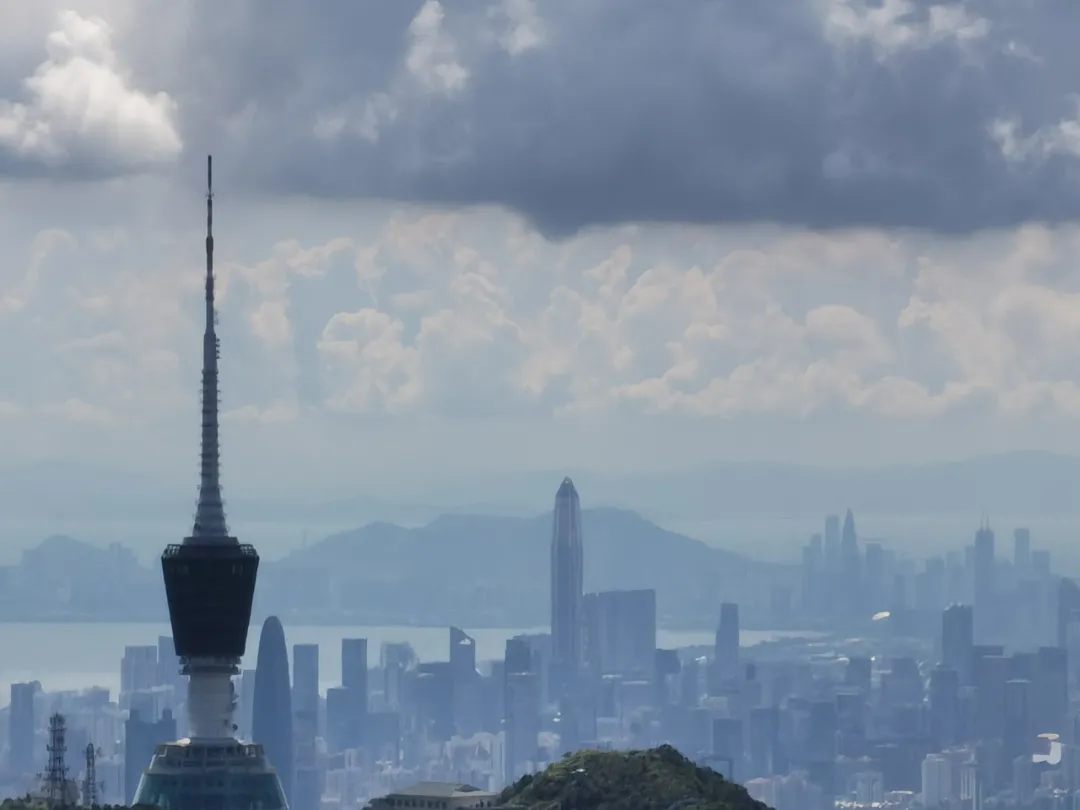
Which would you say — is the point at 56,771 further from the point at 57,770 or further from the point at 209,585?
the point at 209,585

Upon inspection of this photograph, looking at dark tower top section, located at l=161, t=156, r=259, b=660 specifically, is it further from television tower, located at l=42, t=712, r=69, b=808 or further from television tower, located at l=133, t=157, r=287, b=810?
television tower, located at l=42, t=712, r=69, b=808

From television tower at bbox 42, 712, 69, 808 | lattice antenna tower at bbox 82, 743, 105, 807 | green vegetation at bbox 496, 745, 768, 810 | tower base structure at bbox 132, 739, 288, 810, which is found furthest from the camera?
tower base structure at bbox 132, 739, 288, 810

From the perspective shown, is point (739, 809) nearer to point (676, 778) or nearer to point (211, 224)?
point (676, 778)

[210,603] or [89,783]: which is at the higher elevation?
[210,603]

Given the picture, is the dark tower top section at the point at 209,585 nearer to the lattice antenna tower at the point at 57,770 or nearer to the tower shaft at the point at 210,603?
the tower shaft at the point at 210,603

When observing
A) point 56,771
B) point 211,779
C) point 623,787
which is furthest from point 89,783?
point 623,787

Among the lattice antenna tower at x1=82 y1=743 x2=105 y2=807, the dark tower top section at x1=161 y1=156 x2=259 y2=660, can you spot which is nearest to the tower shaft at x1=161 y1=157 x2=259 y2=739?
the dark tower top section at x1=161 y1=156 x2=259 y2=660
